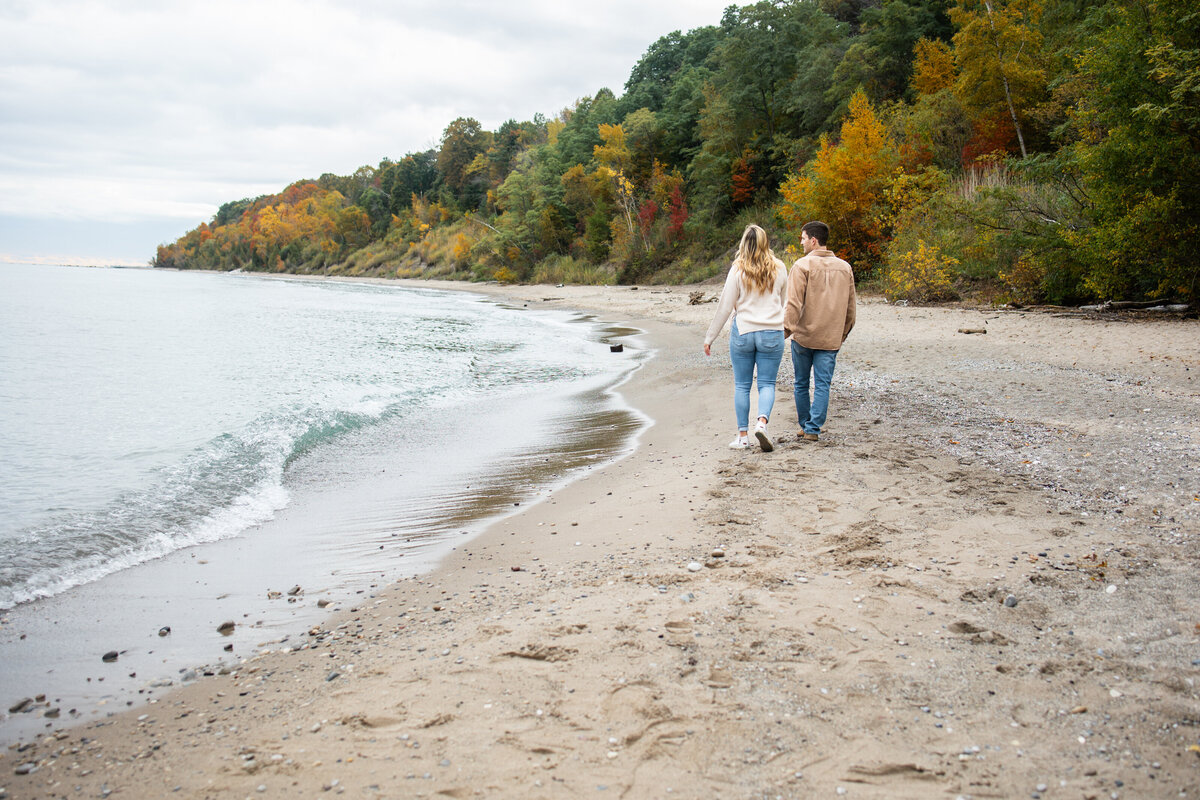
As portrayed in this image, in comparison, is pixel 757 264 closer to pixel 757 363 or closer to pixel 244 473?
pixel 757 363

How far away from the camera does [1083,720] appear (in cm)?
230

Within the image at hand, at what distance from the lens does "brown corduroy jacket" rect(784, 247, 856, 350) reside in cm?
621

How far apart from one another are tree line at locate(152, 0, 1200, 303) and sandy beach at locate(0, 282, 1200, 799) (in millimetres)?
8785

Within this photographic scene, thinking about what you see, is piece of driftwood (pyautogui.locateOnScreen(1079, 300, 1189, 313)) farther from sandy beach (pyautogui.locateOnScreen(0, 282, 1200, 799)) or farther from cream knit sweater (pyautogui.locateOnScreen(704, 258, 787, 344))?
cream knit sweater (pyautogui.locateOnScreen(704, 258, 787, 344))

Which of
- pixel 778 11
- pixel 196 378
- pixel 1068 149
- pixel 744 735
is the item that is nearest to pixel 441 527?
pixel 744 735

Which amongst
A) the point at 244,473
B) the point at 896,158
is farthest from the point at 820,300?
the point at 896,158

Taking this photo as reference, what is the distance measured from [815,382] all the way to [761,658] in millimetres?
3967

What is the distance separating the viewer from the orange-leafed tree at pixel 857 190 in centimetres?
2202

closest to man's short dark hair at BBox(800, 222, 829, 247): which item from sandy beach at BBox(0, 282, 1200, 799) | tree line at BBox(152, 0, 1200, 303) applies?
sandy beach at BBox(0, 282, 1200, 799)

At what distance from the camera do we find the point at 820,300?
6227 millimetres

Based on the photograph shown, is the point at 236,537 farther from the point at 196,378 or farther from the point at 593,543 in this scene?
the point at 196,378

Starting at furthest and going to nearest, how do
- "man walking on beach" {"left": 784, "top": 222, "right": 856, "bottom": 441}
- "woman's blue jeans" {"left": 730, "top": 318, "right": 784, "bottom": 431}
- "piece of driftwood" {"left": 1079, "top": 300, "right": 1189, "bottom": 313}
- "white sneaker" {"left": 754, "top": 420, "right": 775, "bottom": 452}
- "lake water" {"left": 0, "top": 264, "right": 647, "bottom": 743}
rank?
"piece of driftwood" {"left": 1079, "top": 300, "right": 1189, "bottom": 313} → "man walking on beach" {"left": 784, "top": 222, "right": 856, "bottom": 441} → "woman's blue jeans" {"left": 730, "top": 318, "right": 784, "bottom": 431} → "white sneaker" {"left": 754, "top": 420, "right": 775, "bottom": 452} → "lake water" {"left": 0, "top": 264, "right": 647, "bottom": 743}

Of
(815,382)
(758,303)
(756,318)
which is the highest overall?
(758,303)

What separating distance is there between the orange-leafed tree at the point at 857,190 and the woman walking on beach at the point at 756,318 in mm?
17691
